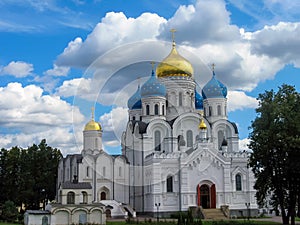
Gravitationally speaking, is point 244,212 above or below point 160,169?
below

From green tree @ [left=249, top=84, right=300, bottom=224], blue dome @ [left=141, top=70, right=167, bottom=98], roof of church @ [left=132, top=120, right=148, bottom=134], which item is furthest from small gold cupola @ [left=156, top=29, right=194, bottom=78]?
green tree @ [left=249, top=84, right=300, bottom=224]

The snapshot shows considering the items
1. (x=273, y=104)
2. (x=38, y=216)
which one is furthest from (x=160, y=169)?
(x=273, y=104)

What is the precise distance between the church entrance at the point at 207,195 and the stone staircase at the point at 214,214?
1489 millimetres

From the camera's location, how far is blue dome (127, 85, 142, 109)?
53562mm

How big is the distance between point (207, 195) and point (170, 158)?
210 inches

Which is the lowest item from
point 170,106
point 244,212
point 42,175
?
point 244,212

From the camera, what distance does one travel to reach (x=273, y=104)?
28.8m

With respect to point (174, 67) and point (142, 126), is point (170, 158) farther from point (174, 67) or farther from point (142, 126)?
point (174, 67)

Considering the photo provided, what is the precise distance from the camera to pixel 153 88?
48188 millimetres

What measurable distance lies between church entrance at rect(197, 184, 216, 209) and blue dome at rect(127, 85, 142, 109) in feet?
47.6

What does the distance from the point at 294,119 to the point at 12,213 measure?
84.4 feet

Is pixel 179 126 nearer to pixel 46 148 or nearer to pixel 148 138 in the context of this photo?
pixel 148 138

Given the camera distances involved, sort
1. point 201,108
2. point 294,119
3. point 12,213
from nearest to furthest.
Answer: point 294,119 < point 12,213 < point 201,108

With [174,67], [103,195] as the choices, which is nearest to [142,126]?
[103,195]
